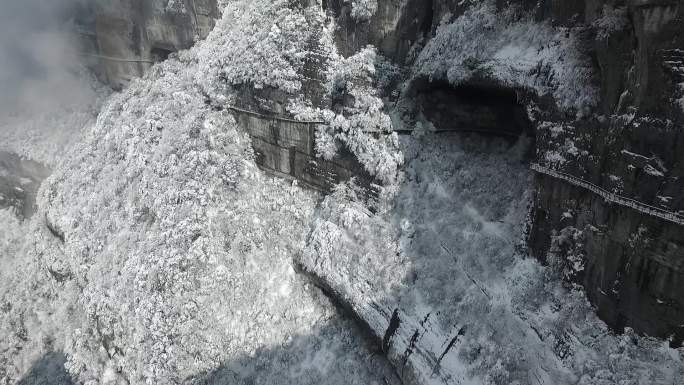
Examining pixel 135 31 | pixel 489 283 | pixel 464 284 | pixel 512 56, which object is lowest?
pixel 464 284

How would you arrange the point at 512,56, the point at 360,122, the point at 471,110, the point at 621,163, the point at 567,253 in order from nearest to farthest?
the point at 621,163 < the point at 567,253 < the point at 512,56 < the point at 471,110 < the point at 360,122

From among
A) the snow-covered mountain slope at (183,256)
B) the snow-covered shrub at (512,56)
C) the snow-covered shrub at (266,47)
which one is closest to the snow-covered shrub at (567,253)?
the snow-covered shrub at (512,56)

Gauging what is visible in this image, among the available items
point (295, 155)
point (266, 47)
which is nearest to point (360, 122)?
point (295, 155)

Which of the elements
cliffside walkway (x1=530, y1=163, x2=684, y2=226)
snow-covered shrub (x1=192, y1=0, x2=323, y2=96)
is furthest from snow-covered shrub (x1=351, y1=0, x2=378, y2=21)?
cliffside walkway (x1=530, y1=163, x2=684, y2=226)

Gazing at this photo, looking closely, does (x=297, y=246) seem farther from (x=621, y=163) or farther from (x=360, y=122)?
(x=621, y=163)

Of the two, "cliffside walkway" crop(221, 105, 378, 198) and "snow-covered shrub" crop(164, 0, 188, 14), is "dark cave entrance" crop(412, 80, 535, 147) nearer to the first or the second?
"cliffside walkway" crop(221, 105, 378, 198)

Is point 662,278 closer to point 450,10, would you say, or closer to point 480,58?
point 480,58
